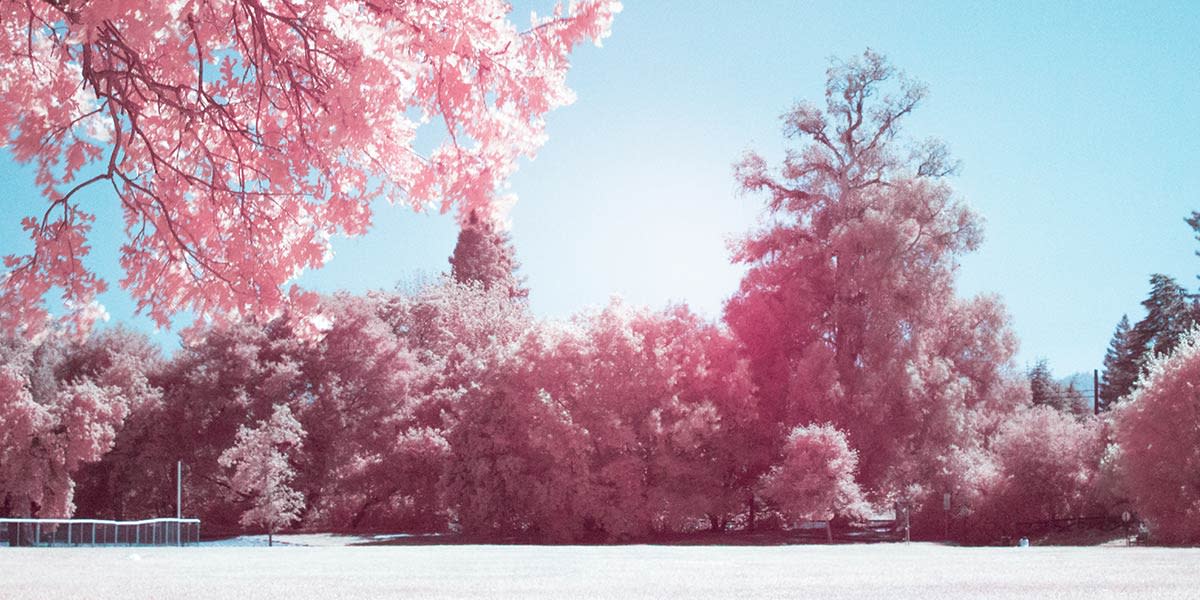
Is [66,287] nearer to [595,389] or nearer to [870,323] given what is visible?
[595,389]

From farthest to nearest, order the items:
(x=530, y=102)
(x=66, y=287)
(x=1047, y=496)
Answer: (x=1047, y=496), (x=66, y=287), (x=530, y=102)

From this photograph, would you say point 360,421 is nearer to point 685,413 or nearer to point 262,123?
point 685,413

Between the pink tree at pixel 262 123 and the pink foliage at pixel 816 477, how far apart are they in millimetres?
24357

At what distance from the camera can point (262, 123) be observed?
9.70 m

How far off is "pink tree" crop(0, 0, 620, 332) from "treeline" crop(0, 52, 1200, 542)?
964 inches

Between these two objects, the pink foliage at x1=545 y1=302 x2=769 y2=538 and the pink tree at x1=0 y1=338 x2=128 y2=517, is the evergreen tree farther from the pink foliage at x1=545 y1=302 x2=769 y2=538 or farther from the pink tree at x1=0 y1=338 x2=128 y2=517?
the pink tree at x1=0 y1=338 x2=128 y2=517

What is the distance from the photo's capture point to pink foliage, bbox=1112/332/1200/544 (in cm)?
2852

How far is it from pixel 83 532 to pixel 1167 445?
28329 mm

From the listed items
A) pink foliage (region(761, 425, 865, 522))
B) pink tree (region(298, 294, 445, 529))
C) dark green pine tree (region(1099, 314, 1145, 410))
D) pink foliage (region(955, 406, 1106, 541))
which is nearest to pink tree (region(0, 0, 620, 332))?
pink foliage (region(761, 425, 865, 522))

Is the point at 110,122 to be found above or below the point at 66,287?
above

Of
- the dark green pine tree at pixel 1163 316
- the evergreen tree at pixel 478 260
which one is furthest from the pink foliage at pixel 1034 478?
the evergreen tree at pixel 478 260

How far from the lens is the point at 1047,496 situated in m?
39.4

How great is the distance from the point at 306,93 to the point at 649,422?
27183 millimetres

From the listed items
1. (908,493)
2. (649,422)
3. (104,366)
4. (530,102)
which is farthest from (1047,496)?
(104,366)
